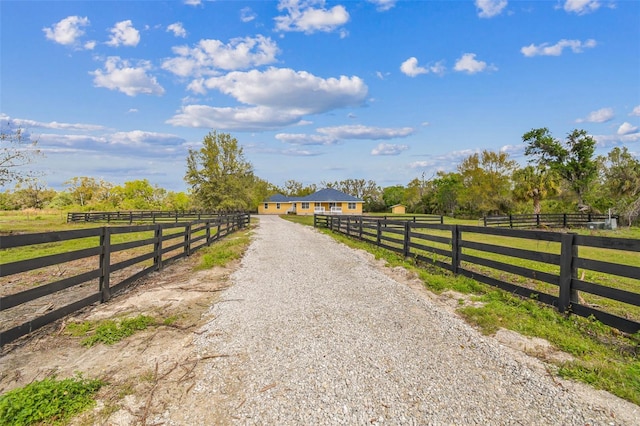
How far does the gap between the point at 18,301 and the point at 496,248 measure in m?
6.95

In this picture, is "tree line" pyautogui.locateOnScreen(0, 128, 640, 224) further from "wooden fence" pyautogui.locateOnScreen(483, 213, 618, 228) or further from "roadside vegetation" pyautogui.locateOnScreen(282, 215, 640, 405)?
"roadside vegetation" pyautogui.locateOnScreen(282, 215, 640, 405)

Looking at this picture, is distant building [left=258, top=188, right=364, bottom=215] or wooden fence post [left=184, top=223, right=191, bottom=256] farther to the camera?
distant building [left=258, top=188, right=364, bottom=215]

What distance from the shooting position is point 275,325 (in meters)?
4.34

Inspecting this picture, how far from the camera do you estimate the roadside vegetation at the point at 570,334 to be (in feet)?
9.74

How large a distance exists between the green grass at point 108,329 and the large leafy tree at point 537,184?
34.2m

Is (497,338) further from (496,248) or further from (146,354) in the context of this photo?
(146,354)

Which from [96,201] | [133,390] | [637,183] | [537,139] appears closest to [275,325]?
[133,390]

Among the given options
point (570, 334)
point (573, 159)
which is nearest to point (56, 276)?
point (570, 334)

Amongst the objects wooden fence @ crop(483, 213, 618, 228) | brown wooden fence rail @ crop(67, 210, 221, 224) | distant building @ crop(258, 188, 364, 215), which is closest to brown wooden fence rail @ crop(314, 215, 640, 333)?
wooden fence @ crop(483, 213, 618, 228)

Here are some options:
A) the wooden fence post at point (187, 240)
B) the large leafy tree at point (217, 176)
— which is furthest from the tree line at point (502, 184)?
the wooden fence post at point (187, 240)

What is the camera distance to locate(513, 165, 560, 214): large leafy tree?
98.1 ft

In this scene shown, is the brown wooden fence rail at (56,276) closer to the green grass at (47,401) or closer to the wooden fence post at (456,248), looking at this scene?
the green grass at (47,401)

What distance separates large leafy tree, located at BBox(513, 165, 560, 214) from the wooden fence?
2.87 metres

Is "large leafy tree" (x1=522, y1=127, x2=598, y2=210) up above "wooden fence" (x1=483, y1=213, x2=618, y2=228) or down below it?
above
